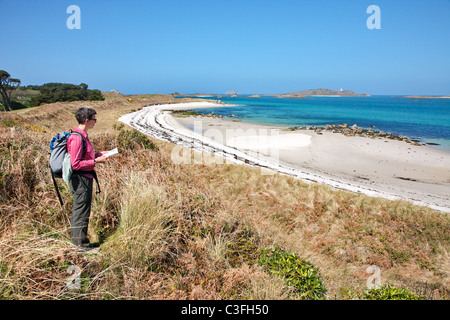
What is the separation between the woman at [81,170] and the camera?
10.5 feet

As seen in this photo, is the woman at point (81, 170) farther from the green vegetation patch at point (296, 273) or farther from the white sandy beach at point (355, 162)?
the white sandy beach at point (355, 162)

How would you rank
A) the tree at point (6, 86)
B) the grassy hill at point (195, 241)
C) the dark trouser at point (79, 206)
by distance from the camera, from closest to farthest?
the grassy hill at point (195, 241)
the dark trouser at point (79, 206)
the tree at point (6, 86)

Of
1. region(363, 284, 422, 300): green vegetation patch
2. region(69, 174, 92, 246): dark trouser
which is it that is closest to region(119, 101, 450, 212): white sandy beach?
region(363, 284, 422, 300): green vegetation patch

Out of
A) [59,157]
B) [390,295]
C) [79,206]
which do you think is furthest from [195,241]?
[390,295]

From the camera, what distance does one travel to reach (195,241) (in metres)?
3.92

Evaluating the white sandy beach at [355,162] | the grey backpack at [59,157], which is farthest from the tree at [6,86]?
the grey backpack at [59,157]

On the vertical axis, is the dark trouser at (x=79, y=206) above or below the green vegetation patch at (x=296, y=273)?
above

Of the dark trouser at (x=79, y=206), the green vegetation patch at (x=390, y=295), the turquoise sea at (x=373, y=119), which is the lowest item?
the green vegetation patch at (x=390, y=295)

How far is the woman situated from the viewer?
10.5ft

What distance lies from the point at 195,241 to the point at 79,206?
5.85 feet

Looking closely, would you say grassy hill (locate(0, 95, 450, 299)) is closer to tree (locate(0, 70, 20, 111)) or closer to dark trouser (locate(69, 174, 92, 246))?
dark trouser (locate(69, 174, 92, 246))

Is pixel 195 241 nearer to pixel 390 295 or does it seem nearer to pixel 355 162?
pixel 390 295
